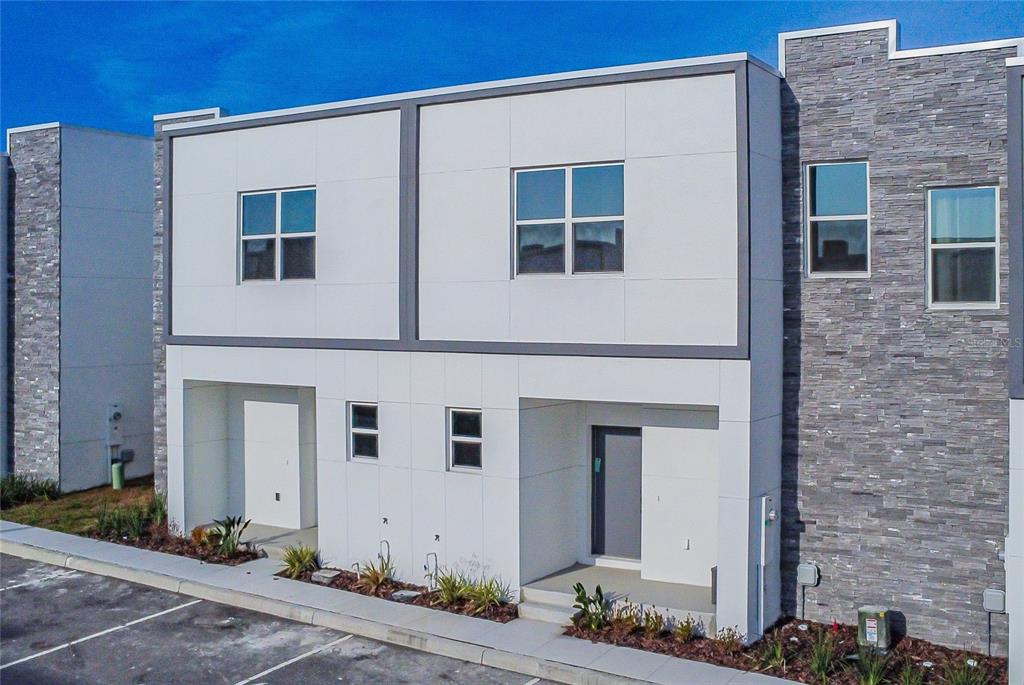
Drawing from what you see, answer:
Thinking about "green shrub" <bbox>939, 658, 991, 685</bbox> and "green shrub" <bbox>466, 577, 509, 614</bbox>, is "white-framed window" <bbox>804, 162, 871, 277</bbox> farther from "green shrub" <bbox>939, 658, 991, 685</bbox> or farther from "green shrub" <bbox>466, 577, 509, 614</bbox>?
"green shrub" <bbox>466, 577, 509, 614</bbox>

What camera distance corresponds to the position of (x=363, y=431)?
15.9 meters

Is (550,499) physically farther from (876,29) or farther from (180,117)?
(180,117)

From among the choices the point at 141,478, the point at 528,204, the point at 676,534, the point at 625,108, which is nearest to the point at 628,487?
the point at 676,534

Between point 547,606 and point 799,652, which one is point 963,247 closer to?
point 799,652

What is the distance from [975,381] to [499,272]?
6.42 meters

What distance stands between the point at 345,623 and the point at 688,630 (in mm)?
4545

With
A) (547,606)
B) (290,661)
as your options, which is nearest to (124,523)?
(290,661)

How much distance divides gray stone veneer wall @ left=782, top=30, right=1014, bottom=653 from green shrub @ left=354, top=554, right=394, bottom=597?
581cm

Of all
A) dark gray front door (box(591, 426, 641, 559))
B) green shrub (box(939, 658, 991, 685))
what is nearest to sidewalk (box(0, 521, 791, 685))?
green shrub (box(939, 658, 991, 685))

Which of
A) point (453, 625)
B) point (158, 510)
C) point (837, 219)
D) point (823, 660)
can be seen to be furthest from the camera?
A: point (158, 510)

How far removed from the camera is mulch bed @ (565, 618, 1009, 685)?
461 inches

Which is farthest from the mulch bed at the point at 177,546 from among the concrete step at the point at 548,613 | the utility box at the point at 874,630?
the utility box at the point at 874,630

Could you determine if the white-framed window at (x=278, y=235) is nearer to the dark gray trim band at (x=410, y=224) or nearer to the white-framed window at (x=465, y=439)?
the dark gray trim band at (x=410, y=224)

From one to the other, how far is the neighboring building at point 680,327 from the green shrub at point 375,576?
260 mm
